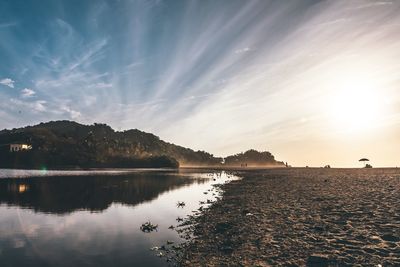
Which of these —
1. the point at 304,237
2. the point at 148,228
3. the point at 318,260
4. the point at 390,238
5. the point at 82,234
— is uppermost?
the point at 390,238

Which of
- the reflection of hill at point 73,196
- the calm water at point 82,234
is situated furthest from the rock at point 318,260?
the reflection of hill at point 73,196

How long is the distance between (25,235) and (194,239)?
1491 centimetres

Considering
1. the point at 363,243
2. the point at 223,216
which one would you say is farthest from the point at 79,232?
the point at 363,243

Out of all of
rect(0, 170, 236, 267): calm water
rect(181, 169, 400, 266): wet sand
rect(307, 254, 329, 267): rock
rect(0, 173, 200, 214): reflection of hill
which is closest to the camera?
rect(307, 254, 329, 267): rock

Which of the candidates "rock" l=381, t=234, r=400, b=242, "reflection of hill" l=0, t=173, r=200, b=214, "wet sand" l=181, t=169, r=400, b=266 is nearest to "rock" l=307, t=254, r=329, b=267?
"wet sand" l=181, t=169, r=400, b=266

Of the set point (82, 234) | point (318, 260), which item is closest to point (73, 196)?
point (82, 234)

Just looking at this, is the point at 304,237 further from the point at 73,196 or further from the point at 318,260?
the point at 73,196

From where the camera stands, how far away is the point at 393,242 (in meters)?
14.8

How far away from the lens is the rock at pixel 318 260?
13.1m

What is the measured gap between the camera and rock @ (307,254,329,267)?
13.1 m

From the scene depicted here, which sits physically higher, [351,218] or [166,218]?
[351,218]

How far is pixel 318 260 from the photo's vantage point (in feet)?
44.1

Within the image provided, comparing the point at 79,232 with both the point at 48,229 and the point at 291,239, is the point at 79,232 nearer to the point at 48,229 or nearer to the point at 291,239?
the point at 48,229

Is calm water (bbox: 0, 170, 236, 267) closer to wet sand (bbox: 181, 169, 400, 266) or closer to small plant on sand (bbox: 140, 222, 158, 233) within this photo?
small plant on sand (bbox: 140, 222, 158, 233)
